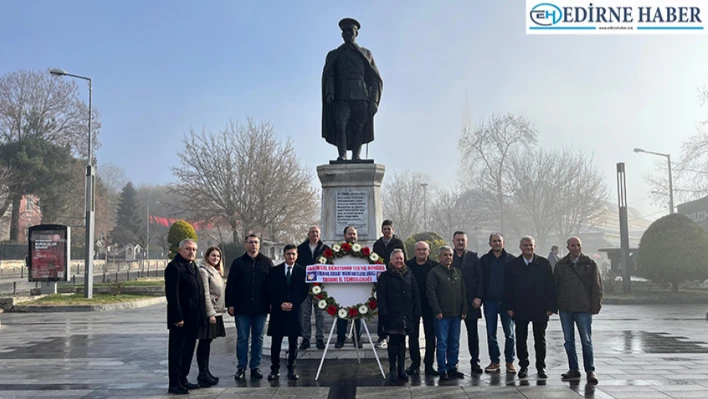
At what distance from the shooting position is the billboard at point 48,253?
22484 mm

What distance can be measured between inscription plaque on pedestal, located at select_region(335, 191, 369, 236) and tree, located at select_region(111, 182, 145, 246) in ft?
237

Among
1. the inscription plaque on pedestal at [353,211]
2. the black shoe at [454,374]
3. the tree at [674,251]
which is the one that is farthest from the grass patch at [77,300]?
the tree at [674,251]

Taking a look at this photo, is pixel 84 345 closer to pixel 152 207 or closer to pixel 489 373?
pixel 489 373

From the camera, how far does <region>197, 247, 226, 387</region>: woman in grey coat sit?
763cm

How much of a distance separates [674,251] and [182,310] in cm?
2146

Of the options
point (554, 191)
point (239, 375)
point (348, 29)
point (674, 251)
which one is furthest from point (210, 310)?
point (554, 191)

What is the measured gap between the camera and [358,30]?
11703 mm

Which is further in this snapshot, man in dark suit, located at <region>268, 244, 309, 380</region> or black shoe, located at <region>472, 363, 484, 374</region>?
black shoe, located at <region>472, 363, 484, 374</region>

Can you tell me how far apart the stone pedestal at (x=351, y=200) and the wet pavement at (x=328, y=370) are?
2256 millimetres

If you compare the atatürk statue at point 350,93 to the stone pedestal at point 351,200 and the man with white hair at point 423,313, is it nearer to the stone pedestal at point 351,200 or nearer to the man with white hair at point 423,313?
the stone pedestal at point 351,200

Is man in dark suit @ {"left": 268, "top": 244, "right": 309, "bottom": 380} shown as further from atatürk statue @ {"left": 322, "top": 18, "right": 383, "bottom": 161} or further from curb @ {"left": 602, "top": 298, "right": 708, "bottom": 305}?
curb @ {"left": 602, "top": 298, "right": 708, "bottom": 305}

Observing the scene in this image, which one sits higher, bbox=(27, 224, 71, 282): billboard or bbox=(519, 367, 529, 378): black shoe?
bbox=(27, 224, 71, 282): billboard

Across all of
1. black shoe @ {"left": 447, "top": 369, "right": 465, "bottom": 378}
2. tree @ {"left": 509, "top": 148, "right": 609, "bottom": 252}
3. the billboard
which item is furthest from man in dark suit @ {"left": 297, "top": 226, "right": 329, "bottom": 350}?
tree @ {"left": 509, "top": 148, "right": 609, "bottom": 252}

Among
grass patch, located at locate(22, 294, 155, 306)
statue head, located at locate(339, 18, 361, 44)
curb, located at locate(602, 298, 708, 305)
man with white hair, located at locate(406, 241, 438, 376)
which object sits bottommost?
curb, located at locate(602, 298, 708, 305)
